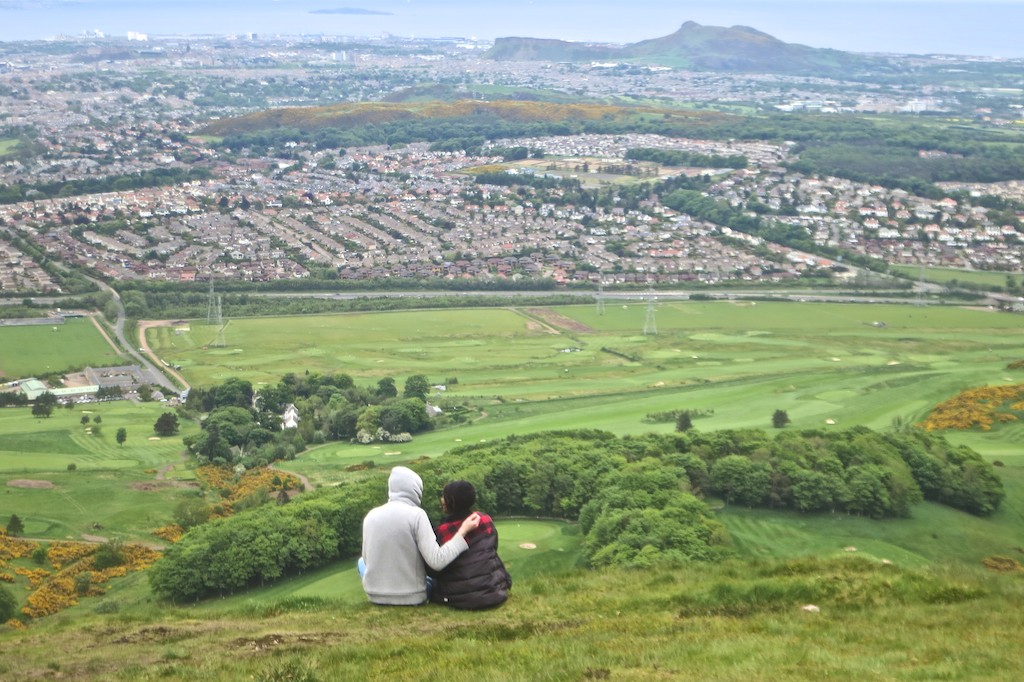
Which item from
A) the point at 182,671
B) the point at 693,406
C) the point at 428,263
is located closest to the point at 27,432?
the point at 693,406

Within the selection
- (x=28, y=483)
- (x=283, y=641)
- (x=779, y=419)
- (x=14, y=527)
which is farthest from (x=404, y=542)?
(x=779, y=419)

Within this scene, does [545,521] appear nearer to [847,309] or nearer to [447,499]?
[447,499]

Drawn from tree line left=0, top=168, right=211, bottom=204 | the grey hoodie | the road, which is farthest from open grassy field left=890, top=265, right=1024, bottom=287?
the grey hoodie

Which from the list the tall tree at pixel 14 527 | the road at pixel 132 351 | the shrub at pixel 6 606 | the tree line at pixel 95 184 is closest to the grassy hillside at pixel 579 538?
the tall tree at pixel 14 527

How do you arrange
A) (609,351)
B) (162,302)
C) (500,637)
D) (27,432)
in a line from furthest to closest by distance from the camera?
(162,302) < (609,351) < (27,432) < (500,637)

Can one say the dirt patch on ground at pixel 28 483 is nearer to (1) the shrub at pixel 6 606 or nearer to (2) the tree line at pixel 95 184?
(1) the shrub at pixel 6 606

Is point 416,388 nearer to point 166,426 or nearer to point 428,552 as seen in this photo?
point 166,426
